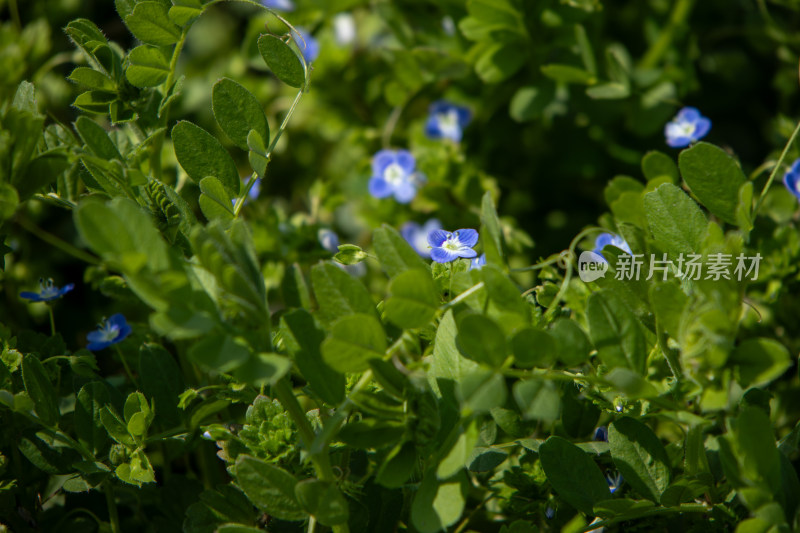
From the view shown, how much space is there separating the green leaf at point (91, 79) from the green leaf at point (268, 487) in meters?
0.68

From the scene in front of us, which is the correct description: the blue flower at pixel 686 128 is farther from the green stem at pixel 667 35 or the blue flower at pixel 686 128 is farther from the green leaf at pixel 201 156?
the green leaf at pixel 201 156

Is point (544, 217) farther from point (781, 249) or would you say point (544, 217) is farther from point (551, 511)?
point (551, 511)

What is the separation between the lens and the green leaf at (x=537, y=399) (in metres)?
0.90

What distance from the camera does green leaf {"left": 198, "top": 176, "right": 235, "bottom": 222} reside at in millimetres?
1123

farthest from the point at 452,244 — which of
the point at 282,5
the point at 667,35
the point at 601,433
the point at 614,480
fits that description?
the point at 282,5

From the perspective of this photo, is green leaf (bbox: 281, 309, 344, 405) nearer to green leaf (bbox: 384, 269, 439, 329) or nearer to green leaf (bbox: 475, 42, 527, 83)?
green leaf (bbox: 384, 269, 439, 329)

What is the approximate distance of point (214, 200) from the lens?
1141 mm

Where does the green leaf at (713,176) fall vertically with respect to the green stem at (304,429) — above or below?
above

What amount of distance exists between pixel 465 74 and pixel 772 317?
1.01m

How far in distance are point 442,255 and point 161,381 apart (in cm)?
54

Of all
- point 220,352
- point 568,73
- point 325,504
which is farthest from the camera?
point 568,73

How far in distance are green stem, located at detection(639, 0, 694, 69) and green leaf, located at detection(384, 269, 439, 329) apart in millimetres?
1414

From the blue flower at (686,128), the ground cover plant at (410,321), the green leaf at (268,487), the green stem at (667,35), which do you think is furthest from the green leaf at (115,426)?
the green stem at (667,35)

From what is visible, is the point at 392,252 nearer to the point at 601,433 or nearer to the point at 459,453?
the point at 459,453
